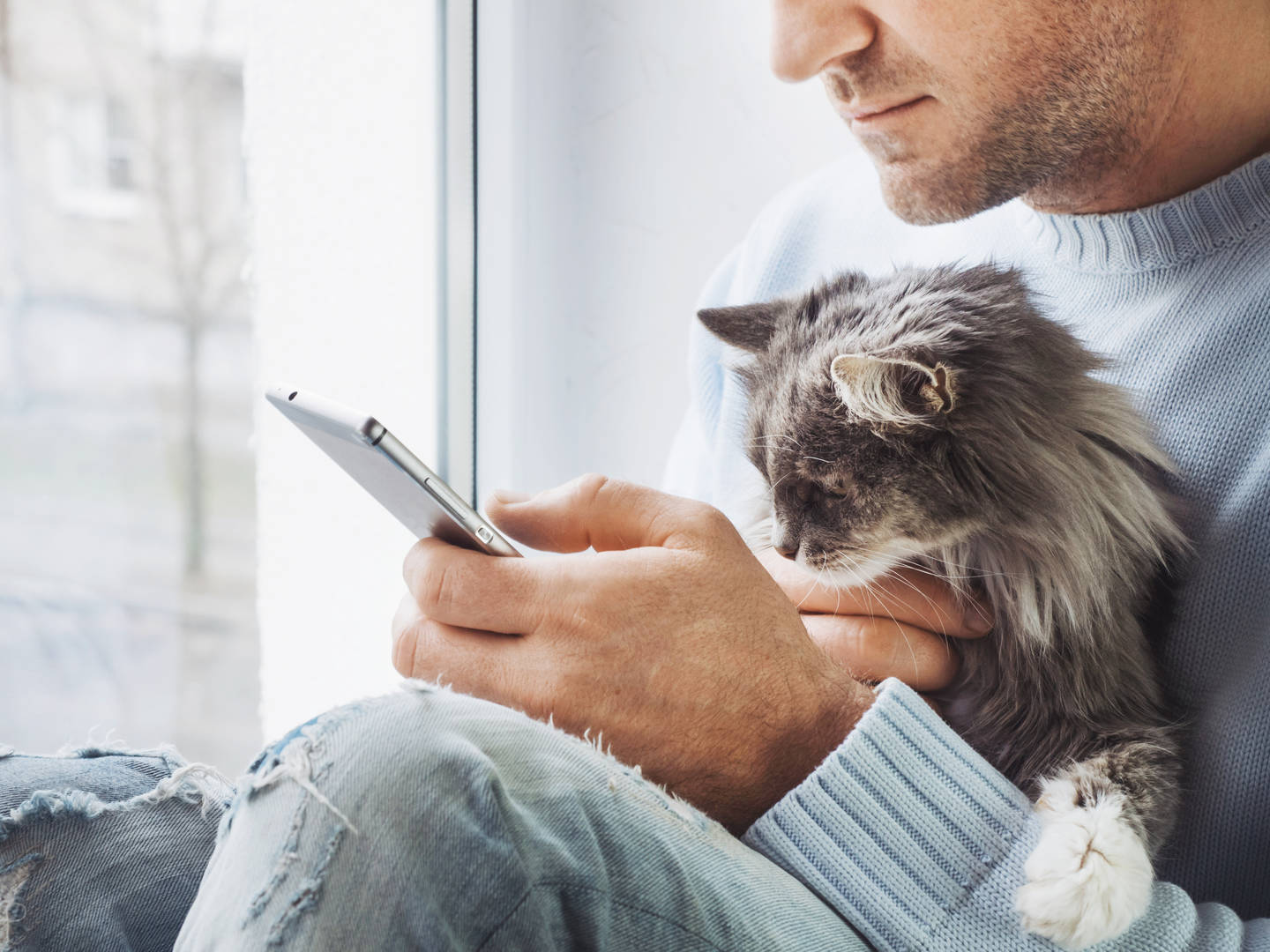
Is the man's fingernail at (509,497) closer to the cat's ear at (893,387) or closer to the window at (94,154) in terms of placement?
the cat's ear at (893,387)

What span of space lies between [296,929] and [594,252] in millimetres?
1989

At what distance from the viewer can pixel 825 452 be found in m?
1.26

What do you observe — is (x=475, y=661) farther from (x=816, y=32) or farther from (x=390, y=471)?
(x=816, y=32)

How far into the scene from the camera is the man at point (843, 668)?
31.0 inches

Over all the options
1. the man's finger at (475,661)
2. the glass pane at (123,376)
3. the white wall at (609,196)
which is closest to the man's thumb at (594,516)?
the man's finger at (475,661)

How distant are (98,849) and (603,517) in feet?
2.03

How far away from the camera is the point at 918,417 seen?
3.73 feet

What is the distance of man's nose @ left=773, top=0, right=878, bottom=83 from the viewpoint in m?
1.40

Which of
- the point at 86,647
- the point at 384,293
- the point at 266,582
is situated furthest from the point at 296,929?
the point at 384,293

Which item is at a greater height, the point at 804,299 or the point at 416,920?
the point at 804,299

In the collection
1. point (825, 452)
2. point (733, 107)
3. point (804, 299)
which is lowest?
point (825, 452)

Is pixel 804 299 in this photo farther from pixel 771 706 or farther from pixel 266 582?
pixel 266 582

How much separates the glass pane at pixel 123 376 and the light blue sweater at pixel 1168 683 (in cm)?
102

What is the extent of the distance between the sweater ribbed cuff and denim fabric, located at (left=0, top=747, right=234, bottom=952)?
23.5 inches
